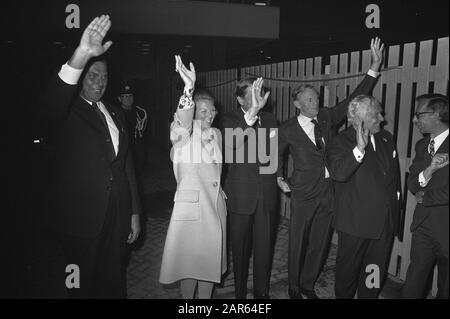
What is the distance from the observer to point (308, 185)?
133 inches

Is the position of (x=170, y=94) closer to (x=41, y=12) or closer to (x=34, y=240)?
(x=41, y=12)

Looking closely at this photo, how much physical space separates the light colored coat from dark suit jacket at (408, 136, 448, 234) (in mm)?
1718

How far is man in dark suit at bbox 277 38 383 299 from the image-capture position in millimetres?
3373

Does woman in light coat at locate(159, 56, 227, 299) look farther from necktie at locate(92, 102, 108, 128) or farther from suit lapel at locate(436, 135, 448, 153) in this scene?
suit lapel at locate(436, 135, 448, 153)

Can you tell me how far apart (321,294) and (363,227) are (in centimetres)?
125

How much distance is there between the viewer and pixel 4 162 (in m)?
5.55

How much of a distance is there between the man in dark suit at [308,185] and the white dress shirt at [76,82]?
1.66 m

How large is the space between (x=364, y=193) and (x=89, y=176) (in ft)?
7.77

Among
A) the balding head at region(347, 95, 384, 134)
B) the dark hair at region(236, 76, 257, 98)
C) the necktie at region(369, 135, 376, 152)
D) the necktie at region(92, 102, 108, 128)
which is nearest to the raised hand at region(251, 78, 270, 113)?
the dark hair at region(236, 76, 257, 98)

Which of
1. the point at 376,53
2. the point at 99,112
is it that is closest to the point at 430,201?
the point at 376,53

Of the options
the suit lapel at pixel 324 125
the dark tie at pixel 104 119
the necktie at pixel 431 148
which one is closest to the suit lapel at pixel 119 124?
the dark tie at pixel 104 119
